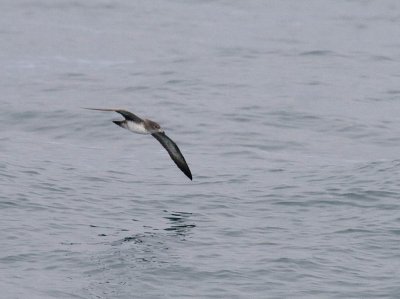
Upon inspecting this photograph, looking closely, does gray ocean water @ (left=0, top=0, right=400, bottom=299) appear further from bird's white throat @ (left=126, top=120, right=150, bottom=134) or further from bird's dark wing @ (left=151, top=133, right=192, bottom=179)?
bird's white throat @ (left=126, top=120, right=150, bottom=134)

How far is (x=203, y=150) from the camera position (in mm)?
29781

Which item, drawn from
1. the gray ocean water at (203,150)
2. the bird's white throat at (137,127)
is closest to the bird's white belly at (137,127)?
the bird's white throat at (137,127)

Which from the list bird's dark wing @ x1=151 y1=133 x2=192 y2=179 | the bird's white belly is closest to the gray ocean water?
bird's dark wing @ x1=151 y1=133 x2=192 y2=179

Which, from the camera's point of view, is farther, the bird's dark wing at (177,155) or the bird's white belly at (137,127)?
the bird's dark wing at (177,155)

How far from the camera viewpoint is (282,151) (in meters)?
29.9

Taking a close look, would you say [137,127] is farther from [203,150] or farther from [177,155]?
[203,150]

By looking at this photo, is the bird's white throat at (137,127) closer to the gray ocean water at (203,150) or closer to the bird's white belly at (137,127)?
the bird's white belly at (137,127)

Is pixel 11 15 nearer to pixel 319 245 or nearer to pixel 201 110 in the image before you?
pixel 201 110

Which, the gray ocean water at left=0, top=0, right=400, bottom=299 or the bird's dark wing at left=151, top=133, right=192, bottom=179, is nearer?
the gray ocean water at left=0, top=0, right=400, bottom=299

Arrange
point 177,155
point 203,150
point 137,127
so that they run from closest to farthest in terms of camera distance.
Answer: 1. point 137,127
2. point 177,155
3. point 203,150

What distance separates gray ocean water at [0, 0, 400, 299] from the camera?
20.2m

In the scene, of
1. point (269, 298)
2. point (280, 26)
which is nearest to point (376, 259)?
point (269, 298)

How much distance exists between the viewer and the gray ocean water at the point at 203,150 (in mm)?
20188

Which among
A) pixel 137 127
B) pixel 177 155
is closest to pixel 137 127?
pixel 137 127
